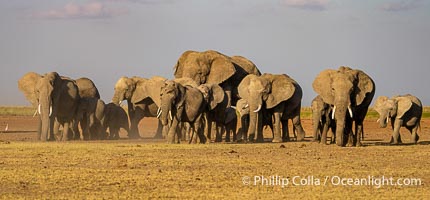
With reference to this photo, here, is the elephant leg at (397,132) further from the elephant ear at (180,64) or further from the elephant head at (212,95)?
the elephant ear at (180,64)

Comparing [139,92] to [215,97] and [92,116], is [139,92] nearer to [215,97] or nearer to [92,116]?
[92,116]

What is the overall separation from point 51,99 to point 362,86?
12157mm

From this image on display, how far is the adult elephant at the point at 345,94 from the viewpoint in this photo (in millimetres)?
33844

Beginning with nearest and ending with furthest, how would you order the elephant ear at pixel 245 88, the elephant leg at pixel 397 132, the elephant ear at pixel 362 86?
the elephant ear at pixel 362 86
the elephant leg at pixel 397 132
the elephant ear at pixel 245 88

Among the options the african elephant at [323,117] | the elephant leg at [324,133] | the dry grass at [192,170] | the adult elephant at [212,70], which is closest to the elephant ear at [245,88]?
the african elephant at [323,117]

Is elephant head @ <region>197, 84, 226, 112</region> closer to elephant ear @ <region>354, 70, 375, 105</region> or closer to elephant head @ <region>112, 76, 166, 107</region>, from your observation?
elephant ear @ <region>354, 70, 375, 105</region>

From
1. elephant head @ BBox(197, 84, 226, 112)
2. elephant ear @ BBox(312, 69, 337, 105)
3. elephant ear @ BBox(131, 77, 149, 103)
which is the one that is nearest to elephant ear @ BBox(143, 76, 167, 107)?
elephant ear @ BBox(131, 77, 149, 103)

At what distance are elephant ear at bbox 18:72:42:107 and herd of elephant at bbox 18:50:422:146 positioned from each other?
0.04 metres

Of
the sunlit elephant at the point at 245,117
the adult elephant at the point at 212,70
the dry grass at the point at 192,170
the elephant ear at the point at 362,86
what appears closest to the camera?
the dry grass at the point at 192,170

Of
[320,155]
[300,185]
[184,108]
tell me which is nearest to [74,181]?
[300,185]

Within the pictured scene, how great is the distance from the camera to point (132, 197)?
1744cm

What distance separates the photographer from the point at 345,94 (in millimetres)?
33812

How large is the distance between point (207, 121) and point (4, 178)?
689 inches

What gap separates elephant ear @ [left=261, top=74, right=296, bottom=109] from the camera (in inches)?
1567
